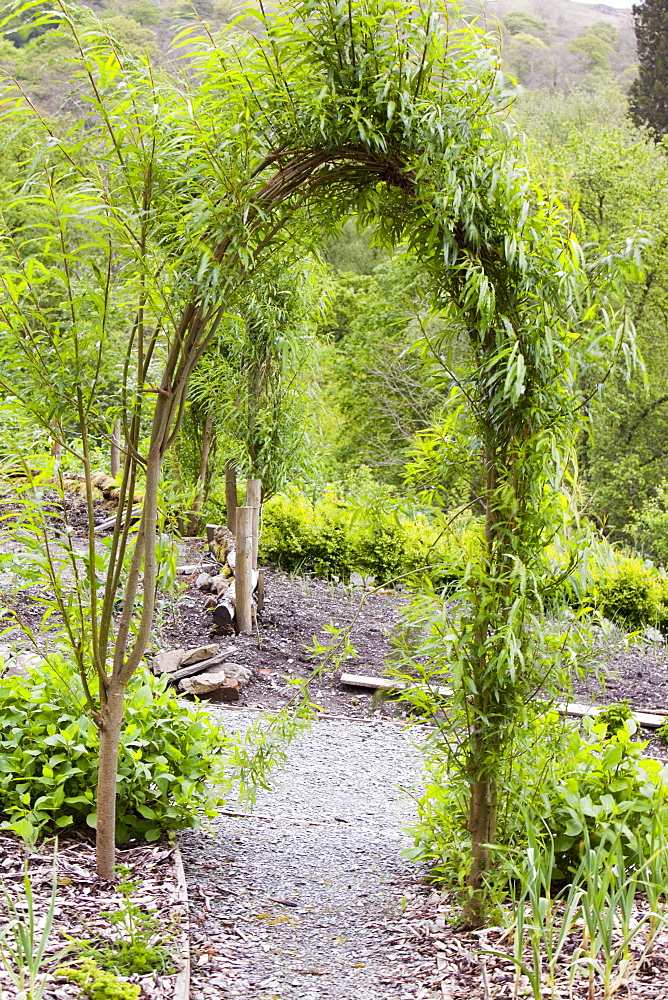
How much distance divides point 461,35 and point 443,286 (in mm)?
648

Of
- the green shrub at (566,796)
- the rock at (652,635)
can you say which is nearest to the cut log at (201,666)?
the green shrub at (566,796)

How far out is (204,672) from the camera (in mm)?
5160

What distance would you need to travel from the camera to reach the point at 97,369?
2336mm

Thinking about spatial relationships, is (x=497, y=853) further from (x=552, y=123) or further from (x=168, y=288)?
(x=552, y=123)

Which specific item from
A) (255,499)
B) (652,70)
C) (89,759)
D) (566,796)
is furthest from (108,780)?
(652,70)

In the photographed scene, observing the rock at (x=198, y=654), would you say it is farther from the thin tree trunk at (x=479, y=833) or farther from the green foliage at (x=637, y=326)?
the green foliage at (x=637, y=326)

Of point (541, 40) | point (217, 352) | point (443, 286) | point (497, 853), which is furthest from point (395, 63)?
point (541, 40)

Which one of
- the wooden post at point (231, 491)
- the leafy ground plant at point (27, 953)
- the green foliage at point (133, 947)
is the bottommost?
the green foliage at point (133, 947)

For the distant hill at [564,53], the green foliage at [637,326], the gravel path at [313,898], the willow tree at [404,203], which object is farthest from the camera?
the distant hill at [564,53]

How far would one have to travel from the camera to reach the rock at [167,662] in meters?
4.93

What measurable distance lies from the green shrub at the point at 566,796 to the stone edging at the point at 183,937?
77 cm

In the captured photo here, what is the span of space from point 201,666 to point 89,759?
A: 2.39 meters

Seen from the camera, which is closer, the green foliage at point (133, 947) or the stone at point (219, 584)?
the green foliage at point (133, 947)

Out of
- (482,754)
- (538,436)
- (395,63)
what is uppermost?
(395,63)
